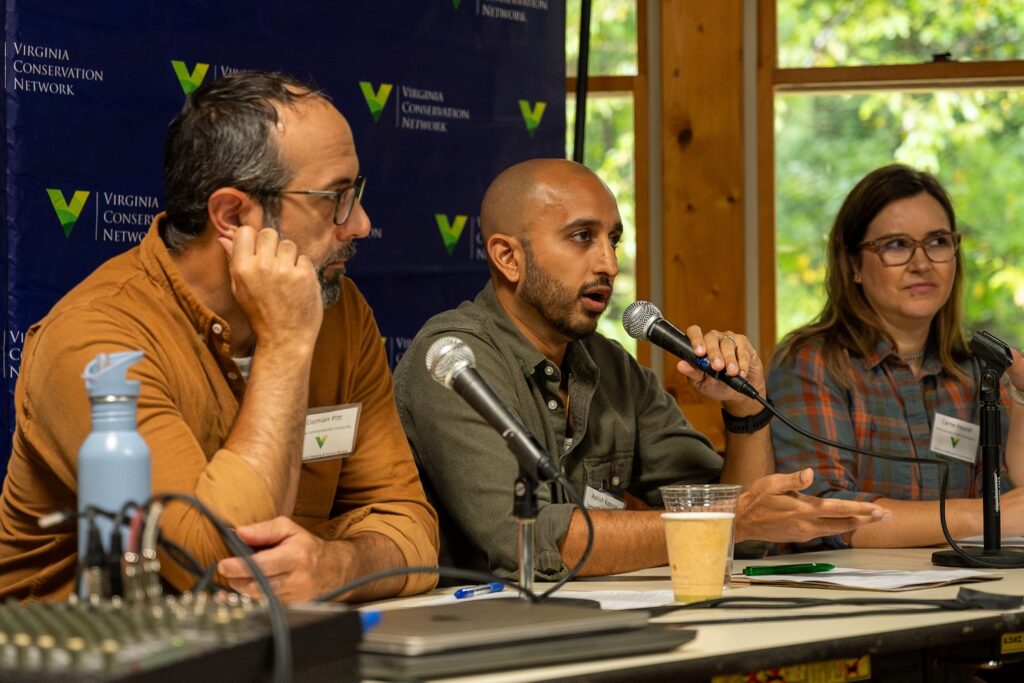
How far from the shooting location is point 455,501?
7.95ft

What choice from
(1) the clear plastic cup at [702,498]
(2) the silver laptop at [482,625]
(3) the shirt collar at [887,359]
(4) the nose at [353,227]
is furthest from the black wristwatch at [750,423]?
(2) the silver laptop at [482,625]

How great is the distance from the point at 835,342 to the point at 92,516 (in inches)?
85.6

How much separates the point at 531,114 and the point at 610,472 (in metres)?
1.23

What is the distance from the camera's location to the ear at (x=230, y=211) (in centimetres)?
210

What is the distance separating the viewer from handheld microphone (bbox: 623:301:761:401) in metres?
2.37

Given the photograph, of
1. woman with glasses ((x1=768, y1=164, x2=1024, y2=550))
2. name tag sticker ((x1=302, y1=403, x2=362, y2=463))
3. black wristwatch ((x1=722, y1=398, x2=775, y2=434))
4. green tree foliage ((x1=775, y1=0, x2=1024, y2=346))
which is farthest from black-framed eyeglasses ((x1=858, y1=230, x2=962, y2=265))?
name tag sticker ((x1=302, y1=403, x2=362, y2=463))

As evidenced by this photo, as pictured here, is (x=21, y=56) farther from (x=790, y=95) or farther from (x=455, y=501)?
(x=790, y=95)

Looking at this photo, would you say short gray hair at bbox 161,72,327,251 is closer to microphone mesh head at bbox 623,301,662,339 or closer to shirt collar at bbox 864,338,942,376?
microphone mesh head at bbox 623,301,662,339

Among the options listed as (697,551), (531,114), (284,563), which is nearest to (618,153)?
(531,114)

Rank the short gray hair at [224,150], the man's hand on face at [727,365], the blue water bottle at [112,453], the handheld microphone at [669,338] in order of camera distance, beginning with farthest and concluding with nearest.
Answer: the man's hand on face at [727,365] → the handheld microphone at [669,338] → the short gray hair at [224,150] → the blue water bottle at [112,453]

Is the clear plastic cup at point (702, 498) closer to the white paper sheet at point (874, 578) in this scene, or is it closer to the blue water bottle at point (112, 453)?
the white paper sheet at point (874, 578)

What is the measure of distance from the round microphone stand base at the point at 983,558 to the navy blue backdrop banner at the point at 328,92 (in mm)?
1424

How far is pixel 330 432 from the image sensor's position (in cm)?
224

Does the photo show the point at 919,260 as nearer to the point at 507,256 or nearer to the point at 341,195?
the point at 507,256
